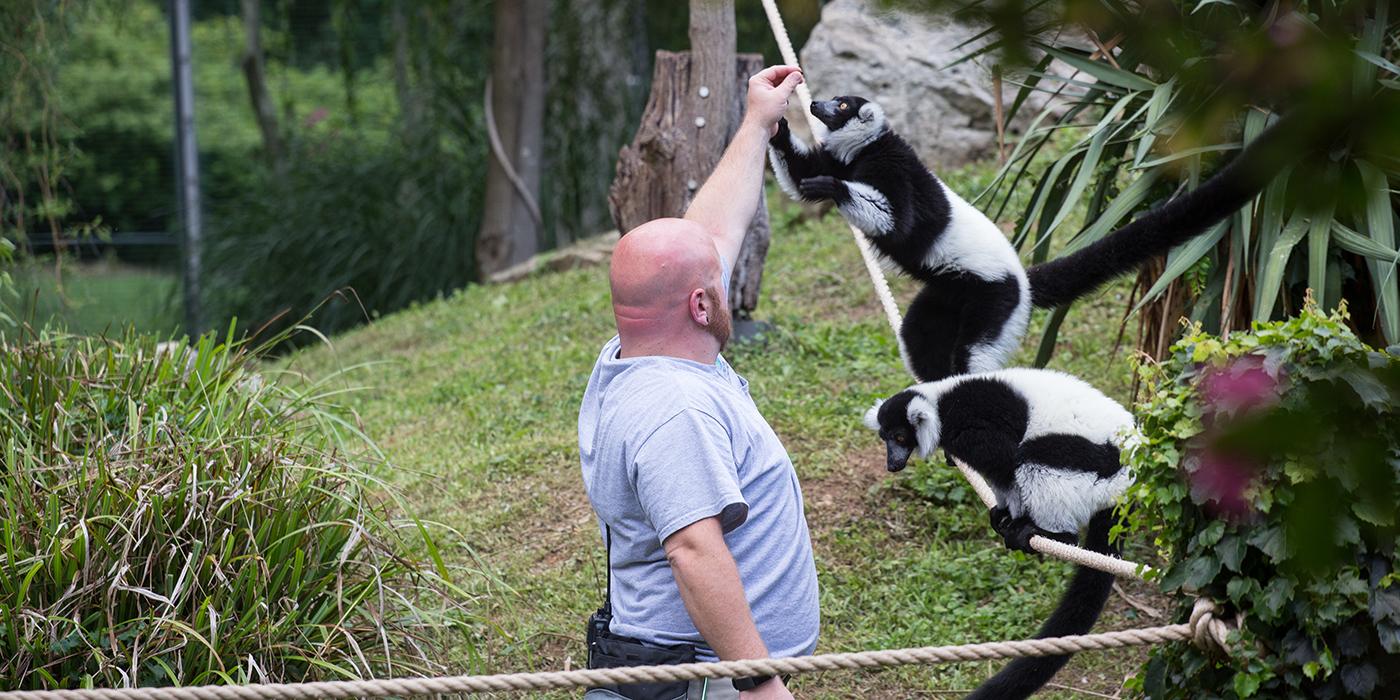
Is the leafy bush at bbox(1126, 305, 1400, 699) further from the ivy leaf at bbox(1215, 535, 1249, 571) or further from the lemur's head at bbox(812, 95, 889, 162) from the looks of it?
the lemur's head at bbox(812, 95, 889, 162)

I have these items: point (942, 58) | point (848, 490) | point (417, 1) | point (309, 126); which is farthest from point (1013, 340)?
point (309, 126)

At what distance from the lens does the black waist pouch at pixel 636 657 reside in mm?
2293

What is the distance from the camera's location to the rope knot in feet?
6.68

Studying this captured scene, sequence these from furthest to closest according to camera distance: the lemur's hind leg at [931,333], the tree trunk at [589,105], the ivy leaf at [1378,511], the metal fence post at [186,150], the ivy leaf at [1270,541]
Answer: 1. the tree trunk at [589,105]
2. the metal fence post at [186,150]
3. the lemur's hind leg at [931,333]
4. the ivy leaf at [1270,541]
5. the ivy leaf at [1378,511]

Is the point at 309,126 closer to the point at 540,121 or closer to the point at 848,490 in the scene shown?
the point at 540,121

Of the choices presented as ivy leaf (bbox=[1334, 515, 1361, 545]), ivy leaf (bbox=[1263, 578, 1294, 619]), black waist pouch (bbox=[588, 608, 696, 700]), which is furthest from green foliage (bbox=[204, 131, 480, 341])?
ivy leaf (bbox=[1334, 515, 1361, 545])

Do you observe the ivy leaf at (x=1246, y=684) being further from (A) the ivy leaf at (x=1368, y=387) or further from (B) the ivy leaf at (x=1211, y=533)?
(A) the ivy leaf at (x=1368, y=387)

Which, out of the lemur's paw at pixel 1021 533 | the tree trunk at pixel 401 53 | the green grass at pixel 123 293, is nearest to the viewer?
the lemur's paw at pixel 1021 533

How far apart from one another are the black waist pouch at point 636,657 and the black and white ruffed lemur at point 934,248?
5.42 feet

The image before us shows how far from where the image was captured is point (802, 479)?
4855 millimetres

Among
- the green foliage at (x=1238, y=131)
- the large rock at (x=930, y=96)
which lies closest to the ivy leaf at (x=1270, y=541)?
the green foliage at (x=1238, y=131)

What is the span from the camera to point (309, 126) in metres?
13.5

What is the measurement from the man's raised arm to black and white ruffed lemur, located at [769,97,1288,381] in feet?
1.62

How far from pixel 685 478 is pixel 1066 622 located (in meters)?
1.52
